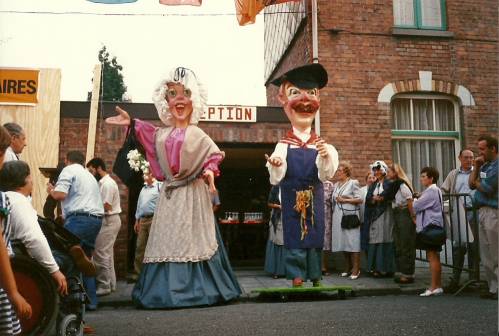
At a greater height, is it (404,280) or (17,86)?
(17,86)

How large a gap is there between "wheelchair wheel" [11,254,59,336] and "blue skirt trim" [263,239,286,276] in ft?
14.7

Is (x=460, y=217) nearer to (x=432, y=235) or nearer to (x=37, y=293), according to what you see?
(x=432, y=235)

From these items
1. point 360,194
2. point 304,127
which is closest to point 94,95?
point 304,127

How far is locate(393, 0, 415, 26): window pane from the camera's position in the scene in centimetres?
863

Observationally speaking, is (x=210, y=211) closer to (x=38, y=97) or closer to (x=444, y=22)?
(x=38, y=97)

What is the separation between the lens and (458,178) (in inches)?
257

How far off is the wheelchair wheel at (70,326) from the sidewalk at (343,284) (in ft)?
6.45

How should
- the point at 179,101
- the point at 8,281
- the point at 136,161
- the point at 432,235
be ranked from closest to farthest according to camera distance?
the point at 8,281
the point at 179,101
the point at 432,235
the point at 136,161

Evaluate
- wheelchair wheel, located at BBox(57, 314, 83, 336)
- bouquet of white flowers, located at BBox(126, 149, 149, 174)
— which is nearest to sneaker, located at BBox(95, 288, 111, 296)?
bouquet of white flowers, located at BBox(126, 149, 149, 174)

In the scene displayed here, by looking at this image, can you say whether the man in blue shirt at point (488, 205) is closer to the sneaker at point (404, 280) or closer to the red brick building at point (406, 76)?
the sneaker at point (404, 280)

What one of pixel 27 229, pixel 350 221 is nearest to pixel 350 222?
pixel 350 221

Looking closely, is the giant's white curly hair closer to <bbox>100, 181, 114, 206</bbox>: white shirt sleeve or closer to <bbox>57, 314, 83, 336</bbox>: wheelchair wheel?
<bbox>100, 181, 114, 206</bbox>: white shirt sleeve

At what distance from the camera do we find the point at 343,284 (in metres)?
6.34

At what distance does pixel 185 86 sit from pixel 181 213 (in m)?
1.34
